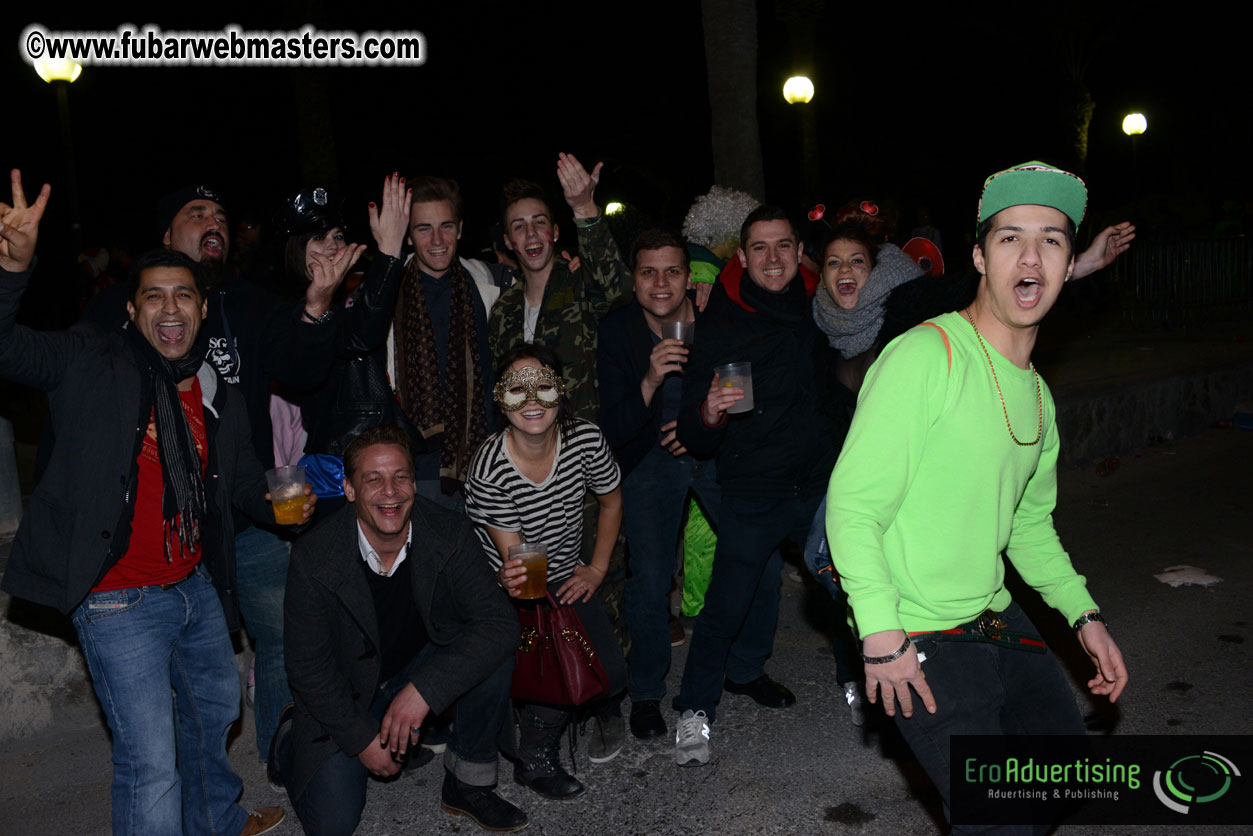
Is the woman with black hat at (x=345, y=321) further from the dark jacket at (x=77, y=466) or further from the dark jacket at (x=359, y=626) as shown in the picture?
the dark jacket at (x=77, y=466)

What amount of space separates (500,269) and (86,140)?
78.4 feet

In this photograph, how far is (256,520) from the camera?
3758 mm

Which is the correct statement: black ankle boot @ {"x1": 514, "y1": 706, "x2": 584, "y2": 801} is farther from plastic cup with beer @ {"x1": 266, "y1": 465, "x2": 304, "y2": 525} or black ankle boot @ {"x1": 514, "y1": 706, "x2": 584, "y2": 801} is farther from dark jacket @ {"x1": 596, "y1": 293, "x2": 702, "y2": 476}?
plastic cup with beer @ {"x1": 266, "y1": 465, "x2": 304, "y2": 525}

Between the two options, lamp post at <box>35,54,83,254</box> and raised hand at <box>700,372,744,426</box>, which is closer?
raised hand at <box>700,372,744,426</box>

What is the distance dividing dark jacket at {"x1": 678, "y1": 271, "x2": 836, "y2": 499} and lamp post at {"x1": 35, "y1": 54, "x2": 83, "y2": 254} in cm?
1117

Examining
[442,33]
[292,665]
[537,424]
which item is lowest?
[292,665]

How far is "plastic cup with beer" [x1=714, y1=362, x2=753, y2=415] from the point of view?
3.90 meters

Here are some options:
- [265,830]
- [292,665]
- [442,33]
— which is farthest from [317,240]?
[442,33]

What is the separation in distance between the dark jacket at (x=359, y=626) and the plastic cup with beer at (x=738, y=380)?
1.12 metres

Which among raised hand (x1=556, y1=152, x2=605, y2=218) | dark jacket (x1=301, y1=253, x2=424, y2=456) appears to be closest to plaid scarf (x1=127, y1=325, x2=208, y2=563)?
dark jacket (x1=301, y1=253, x2=424, y2=456)

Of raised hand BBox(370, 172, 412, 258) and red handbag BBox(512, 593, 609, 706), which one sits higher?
raised hand BBox(370, 172, 412, 258)

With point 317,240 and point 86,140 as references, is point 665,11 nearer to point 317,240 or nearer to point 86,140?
point 86,140

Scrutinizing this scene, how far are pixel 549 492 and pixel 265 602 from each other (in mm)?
1227

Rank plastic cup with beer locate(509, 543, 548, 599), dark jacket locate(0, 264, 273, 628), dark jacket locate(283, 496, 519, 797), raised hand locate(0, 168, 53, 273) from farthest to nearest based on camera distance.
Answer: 1. plastic cup with beer locate(509, 543, 548, 599)
2. dark jacket locate(283, 496, 519, 797)
3. dark jacket locate(0, 264, 273, 628)
4. raised hand locate(0, 168, 53, 273)
